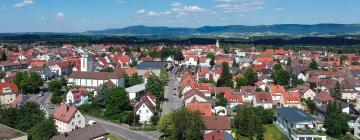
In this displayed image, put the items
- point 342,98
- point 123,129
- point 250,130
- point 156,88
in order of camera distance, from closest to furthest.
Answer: point 250,130 < point 123,129 < point 156,88 < point 342,98

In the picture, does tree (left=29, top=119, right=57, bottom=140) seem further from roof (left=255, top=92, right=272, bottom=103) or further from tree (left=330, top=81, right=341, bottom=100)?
tree (left=330, top=81, right=341, bottom=100)

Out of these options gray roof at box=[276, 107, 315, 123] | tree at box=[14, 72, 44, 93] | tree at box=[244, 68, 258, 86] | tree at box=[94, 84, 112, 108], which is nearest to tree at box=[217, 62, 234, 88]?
tree at box=[244, 68, 258, 86]

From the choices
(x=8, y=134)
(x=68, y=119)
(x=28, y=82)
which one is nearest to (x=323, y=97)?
(x=68, y=119)

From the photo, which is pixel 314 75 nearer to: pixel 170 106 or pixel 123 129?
pixel 170 106

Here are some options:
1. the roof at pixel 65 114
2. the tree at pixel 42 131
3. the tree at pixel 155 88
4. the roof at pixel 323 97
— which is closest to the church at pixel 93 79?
the tree at pixel 155 88

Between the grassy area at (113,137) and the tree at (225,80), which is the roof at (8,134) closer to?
the grassy area at (113,137)

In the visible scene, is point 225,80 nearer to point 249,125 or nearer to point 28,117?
point 249,125

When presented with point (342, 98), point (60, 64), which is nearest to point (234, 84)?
point (342, 98)
